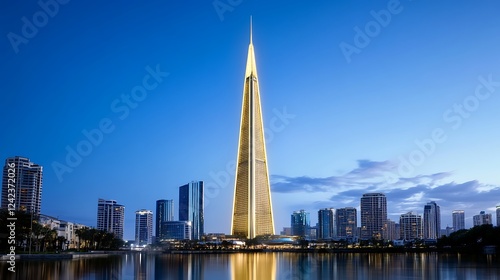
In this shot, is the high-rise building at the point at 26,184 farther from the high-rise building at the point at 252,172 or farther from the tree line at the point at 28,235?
the high-rise building at the point at 252,172

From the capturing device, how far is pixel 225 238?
555ft

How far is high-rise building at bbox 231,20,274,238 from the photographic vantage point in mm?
151375

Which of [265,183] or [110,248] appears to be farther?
[265,183]

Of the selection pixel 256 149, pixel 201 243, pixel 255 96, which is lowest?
pixel 201 243

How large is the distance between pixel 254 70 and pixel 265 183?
35.3 meters

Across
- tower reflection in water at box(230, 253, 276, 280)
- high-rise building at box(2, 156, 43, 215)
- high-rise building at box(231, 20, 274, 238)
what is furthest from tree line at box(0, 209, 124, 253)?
high-rise building at box(231, 20, 274, 238)

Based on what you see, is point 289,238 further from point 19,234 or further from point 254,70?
point 19,234

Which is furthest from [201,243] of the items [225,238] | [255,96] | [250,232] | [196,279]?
[196,279]

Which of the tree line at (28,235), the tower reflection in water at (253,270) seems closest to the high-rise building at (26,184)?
the tree line at (28,235)

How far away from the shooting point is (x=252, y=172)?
15050cm

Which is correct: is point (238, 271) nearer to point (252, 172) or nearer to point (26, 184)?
point (252, 172)

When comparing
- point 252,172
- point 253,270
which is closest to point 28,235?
point 253,270

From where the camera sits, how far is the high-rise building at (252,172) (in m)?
151

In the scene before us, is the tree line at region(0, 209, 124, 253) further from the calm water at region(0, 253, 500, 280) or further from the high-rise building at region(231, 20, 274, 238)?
the high-rise building at region(231, 20, 274, 238)
